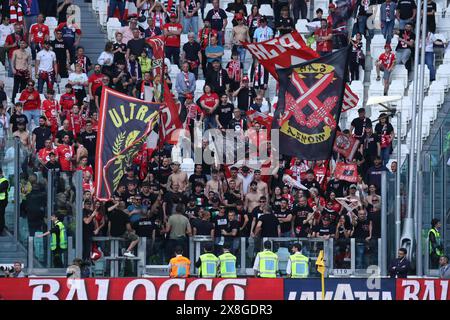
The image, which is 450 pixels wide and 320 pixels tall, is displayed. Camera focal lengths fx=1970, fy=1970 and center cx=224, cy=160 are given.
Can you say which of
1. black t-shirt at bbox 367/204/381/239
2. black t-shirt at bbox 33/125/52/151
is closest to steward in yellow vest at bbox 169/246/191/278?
black t-shirt at bbox 367/204/381/239

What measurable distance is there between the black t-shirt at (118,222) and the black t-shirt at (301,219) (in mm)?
3055

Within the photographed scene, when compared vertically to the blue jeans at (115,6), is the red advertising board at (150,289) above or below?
below

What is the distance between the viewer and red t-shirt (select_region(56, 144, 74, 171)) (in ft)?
121

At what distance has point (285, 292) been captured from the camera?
3045 cm

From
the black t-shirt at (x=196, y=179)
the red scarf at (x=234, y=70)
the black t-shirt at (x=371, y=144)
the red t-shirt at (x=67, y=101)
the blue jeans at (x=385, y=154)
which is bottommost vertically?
the black t-shirt at (x=196, y=179)

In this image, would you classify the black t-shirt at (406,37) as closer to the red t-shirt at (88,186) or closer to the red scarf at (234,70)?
the red scarf at (234,70)

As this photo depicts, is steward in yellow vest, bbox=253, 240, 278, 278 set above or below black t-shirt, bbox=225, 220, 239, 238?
below

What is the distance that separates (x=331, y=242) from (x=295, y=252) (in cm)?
82

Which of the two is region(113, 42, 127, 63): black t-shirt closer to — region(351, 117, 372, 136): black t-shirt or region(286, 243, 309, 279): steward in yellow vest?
region(351, 117, 372, 136): black t-shirt

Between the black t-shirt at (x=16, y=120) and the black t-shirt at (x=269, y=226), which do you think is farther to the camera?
the black t-shirt at (x=16, y=120)

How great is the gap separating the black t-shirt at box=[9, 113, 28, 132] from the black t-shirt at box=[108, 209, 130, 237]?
3.80 m

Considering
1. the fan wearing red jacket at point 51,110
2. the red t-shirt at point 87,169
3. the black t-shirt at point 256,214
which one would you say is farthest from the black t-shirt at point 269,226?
the fan wearing red jacket at point 51,110

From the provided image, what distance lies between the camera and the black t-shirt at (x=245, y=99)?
129ft
